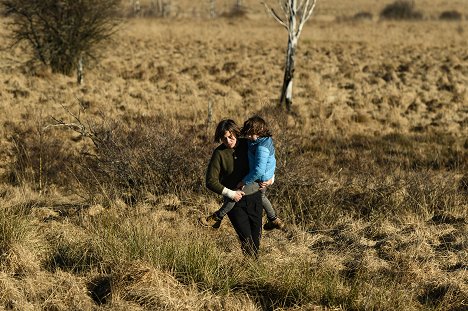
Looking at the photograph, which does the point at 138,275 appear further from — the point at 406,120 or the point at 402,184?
the point at 406,120

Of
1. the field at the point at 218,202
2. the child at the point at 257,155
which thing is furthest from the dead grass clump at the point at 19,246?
the child at the point at 257,155

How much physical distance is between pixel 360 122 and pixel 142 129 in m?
5.33

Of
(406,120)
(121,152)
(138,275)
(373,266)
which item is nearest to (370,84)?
(406,120)

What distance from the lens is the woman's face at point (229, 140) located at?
12.5 feet

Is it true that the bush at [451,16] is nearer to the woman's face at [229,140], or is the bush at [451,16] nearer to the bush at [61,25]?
the bush at [61,25]

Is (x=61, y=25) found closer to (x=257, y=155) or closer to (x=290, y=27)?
(x=290, y=27)

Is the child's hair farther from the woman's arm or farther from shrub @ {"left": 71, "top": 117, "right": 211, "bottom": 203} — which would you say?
shrub @ {"left": 71, "top": 117, "right": 211, "bottom": 203}

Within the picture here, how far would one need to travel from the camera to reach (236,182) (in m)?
4.03

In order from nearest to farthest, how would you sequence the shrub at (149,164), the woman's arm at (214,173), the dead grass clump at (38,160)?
1. the woman's arm at (214,173)
2. the shrub at (149,164)
3. the dead grass clump at (38,160)

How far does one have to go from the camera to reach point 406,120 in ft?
34.7

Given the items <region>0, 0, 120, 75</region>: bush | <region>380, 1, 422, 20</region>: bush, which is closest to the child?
<region>0, 0, 120, 75</region>: bush

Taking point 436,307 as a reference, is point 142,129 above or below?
above

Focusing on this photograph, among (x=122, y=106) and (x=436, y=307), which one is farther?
(x=122, y=106)

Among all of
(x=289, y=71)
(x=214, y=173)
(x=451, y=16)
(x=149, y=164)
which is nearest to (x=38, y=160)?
(x=149, y=164)
